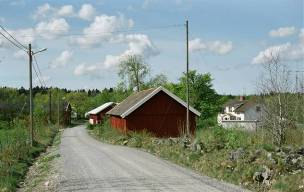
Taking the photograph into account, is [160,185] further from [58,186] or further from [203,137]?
[203,137]

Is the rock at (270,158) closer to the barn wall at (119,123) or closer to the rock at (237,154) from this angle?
the rock at (237,154)

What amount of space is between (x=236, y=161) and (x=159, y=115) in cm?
2387

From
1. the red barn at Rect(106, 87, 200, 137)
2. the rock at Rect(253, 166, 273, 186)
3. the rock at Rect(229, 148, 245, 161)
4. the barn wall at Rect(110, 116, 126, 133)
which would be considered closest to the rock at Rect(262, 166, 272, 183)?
the rock at Rect(253, 166, 273, 186)

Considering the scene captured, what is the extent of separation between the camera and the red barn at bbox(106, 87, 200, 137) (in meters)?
38.7

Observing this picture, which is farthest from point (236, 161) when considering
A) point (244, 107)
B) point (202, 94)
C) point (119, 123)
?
point (244, 107)

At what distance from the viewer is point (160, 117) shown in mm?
39375

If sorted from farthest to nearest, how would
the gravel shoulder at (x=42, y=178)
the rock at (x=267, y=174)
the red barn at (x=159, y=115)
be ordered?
the red barn at (x=159, y=115)
the gravel shoulder at (x=42, y=178)
the rock at (x=267, y=174)

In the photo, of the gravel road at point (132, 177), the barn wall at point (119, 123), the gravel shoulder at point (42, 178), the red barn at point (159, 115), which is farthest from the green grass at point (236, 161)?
the barn wall at point (119, 123)

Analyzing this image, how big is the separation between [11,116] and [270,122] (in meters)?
47.8

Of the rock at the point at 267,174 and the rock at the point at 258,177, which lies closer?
the rock at the point at 267,174

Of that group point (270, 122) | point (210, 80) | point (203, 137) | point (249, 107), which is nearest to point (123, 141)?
point (203, 137)

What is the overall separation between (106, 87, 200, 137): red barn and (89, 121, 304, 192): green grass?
12.6m

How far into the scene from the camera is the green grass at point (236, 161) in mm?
13070

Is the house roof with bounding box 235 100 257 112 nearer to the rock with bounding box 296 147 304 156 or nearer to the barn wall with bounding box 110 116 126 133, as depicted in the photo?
the barn wall with bounding box 110 116 126 133
